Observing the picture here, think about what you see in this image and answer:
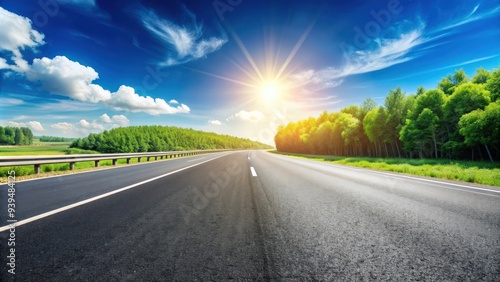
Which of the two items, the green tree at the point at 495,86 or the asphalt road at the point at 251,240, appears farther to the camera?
the green tree at the point at 495,86

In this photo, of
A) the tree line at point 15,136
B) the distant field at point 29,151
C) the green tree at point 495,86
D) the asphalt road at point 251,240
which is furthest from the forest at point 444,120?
the tree line at point 15,136

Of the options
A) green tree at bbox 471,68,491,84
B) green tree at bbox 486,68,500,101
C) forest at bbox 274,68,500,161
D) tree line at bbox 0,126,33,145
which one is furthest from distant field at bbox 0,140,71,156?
green tree at bbox 471,68,491,84

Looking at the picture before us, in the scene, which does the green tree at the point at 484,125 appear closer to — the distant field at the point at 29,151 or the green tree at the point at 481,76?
the green tree at the point at 481,76

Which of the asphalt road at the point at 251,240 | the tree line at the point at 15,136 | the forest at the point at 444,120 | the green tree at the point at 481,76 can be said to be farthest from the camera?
the tree line at the point at 15,136

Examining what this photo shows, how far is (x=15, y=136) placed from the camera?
10856 cm

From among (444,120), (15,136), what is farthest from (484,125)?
(15,136)

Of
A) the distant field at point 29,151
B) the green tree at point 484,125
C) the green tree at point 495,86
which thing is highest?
the green tree at point 495,86

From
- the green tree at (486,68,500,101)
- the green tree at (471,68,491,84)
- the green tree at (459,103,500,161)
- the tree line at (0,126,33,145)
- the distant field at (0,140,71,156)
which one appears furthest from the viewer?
the tree line at (0,126,33,145)

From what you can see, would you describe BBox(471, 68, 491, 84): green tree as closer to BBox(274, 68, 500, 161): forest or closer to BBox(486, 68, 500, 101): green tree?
BBox(274, 68, 500, 161): forest

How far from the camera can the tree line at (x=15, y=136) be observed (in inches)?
3822

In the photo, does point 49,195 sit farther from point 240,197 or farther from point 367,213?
point 367,213

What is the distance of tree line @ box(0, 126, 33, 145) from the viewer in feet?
319

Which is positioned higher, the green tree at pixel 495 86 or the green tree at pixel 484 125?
the green tree at pixel 495 86

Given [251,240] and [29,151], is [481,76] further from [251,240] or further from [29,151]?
[29,151]
